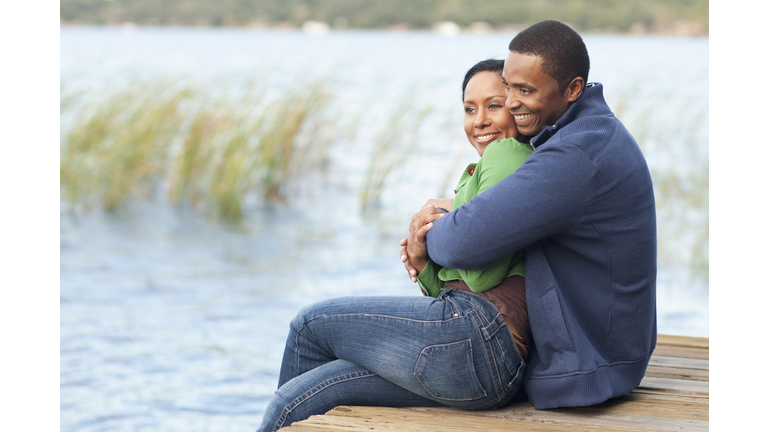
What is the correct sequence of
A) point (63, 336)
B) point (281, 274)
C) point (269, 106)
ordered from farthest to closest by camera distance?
1. point (269, 106)
2. point (281, 274)
3. point (63, 336)

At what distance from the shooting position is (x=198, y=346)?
533cm

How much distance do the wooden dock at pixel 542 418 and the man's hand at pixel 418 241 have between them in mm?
354

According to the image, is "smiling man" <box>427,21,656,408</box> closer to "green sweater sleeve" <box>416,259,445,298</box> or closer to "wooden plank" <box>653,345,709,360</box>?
"green sweater sleeve" <box>416,259,445,298</box>

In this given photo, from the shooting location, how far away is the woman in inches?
63.6

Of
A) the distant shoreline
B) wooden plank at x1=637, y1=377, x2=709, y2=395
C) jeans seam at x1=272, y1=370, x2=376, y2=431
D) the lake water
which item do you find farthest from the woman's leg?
the distant shoreline

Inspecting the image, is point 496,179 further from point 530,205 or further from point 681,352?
point 681,352

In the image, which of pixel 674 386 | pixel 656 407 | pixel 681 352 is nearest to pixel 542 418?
pixel 656 407

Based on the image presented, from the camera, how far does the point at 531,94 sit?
1.65 metres

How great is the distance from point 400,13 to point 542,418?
22945 millimetres
